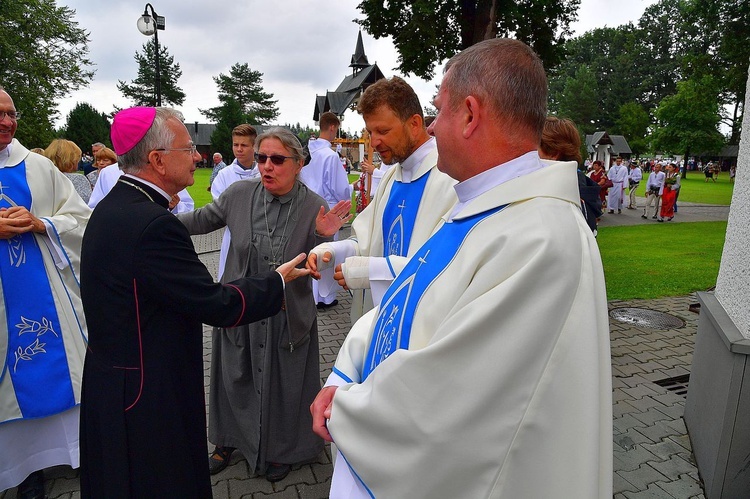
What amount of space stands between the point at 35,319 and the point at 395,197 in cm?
245

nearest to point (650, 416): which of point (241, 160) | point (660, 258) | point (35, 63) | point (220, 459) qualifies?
point (220, 459)

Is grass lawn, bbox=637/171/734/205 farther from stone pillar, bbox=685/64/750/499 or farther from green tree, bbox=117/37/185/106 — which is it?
green tree, bbox=117/37/185/106

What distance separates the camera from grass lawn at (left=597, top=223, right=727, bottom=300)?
27.3 ft

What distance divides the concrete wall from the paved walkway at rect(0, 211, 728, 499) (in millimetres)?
1113

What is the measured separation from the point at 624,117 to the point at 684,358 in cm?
7433

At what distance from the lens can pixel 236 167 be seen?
6.53m

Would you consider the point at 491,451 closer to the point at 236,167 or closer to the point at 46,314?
the point at 46,314

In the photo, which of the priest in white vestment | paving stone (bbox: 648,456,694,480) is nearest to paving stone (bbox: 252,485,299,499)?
the priest in white vestment

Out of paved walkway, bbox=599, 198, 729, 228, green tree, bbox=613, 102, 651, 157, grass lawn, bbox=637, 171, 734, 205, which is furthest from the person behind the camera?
green tree, bbox=613, 102, 651, 157

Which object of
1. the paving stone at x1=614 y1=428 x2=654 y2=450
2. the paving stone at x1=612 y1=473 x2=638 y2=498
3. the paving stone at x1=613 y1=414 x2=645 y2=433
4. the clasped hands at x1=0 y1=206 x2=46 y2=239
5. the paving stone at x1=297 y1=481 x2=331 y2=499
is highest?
the clasped hands at x1=0 y1=206 x2=46 y2=239

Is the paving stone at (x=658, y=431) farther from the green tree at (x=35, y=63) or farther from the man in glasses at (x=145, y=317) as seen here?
the green tree at (x=35, y=63)

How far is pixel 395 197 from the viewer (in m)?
3.00

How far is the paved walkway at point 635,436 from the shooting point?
3.19 meters

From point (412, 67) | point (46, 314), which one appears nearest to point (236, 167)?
point (46, 314)
